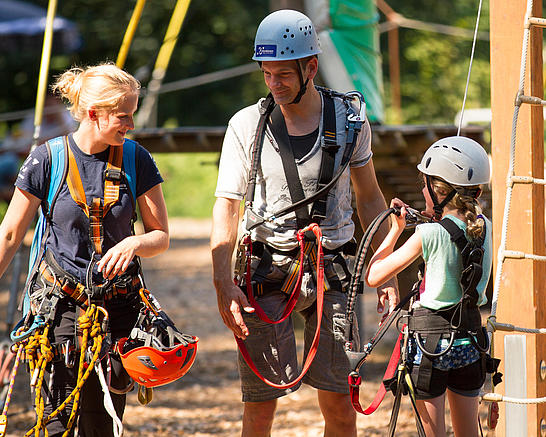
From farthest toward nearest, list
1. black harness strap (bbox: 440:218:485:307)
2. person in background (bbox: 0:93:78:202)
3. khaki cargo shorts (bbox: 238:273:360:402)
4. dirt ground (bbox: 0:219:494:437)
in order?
person in background (bbox: 0:93:78:202) → dirt ground (bbox: 0:219:494:437) → khaki cargo shorts (bbox: 238:273:360:402) → black harness strap (bbox: 440:218:485:307)

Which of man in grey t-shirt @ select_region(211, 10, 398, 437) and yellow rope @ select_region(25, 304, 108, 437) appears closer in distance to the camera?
yellow rope @ select_region(25, 304, 108, 437)

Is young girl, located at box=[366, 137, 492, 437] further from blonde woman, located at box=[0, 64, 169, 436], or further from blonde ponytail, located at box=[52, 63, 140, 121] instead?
blonde ponytail, located at box=[52, 63, 140, 121]

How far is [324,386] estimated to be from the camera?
3.57 meters

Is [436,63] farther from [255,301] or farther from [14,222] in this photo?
[14,222]

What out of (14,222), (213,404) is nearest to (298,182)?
(14,222)

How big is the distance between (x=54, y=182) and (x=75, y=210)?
0.44 feet

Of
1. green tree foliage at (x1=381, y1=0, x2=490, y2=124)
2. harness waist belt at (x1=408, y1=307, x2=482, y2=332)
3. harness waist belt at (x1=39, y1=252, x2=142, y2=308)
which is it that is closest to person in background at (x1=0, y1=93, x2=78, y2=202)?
harness waist belt at (x1=39, y1=252, x2=142, y2=308)

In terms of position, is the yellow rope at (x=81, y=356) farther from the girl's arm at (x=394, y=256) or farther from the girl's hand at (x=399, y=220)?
the girl's hand at (x=399, y=220)

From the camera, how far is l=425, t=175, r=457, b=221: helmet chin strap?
3.22 meters

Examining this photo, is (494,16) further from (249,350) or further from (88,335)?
(88,335)

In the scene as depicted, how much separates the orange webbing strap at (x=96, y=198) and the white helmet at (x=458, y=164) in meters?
1.16

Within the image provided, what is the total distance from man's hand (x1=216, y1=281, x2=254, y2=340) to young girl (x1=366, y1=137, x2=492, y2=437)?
0.49 meters

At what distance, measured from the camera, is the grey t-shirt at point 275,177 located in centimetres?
342

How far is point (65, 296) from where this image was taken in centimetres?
330
